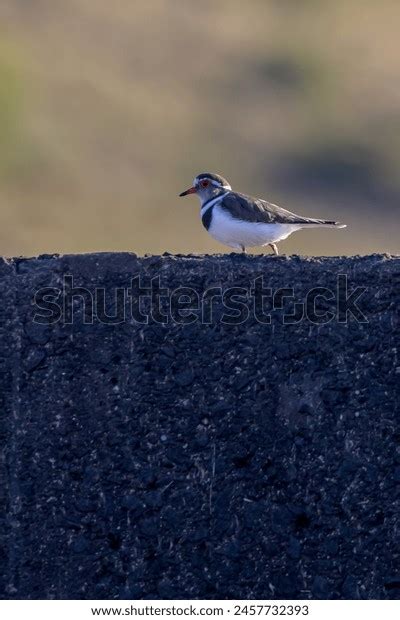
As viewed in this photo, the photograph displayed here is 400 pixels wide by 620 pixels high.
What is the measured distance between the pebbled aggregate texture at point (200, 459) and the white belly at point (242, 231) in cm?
246

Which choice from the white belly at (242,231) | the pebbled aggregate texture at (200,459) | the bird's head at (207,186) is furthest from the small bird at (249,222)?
the pebbled aggregate texture at (200,459)

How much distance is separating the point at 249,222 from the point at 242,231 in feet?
0.24

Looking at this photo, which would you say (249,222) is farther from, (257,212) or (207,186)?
(207,186)

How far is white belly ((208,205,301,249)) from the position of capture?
19.6 ft

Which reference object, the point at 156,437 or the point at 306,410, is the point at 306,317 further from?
the point at 156,437

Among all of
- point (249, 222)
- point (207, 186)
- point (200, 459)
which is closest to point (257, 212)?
point (249, 222)

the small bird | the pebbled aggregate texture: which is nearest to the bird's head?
the small bird

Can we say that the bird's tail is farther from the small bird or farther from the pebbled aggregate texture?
the pebbled aggregate texture

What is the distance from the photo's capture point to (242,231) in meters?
5.97

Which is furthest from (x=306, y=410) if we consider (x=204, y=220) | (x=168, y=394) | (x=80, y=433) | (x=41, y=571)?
(x=204, y=220)

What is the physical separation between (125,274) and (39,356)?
1.32ft

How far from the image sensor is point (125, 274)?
3596 millimetres

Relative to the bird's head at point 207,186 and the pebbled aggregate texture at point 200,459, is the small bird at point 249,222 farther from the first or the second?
the pebbled aggregate texture at point 200,459

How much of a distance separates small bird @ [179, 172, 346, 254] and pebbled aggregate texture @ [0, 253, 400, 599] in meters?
2.47
